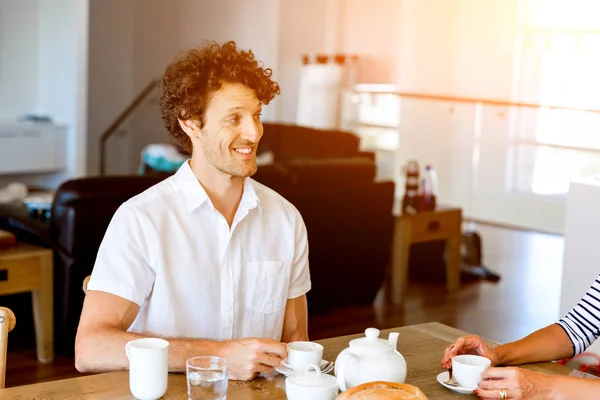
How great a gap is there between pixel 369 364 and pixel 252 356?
0.22m

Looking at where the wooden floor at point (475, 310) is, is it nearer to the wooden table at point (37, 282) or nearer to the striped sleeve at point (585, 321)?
the wooden table at point (37, 282)

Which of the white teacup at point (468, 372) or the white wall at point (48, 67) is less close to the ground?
the white wall at point (48, 67)

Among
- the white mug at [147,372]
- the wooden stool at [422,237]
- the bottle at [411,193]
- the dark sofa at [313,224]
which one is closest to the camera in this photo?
the white mug at [147,372]

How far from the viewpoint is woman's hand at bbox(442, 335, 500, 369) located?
184 cm

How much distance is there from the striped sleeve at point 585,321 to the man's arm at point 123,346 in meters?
0.71

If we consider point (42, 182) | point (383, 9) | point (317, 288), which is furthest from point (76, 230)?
point (383, 9)

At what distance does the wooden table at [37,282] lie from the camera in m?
3.74

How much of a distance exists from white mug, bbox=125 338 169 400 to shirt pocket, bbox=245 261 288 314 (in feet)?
1.61

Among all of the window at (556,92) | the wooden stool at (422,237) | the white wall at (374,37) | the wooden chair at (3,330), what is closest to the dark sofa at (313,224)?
the wooden stool at (422,237)

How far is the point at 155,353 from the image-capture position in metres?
1.56

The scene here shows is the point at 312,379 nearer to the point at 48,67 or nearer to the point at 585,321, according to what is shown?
the point at 585,321

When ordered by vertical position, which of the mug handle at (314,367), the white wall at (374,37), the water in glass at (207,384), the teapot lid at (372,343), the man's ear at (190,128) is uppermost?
the white wall at (374,37)

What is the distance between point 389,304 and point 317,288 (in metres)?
0.59

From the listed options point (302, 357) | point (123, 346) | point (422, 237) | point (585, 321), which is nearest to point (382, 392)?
point (302, 357)
